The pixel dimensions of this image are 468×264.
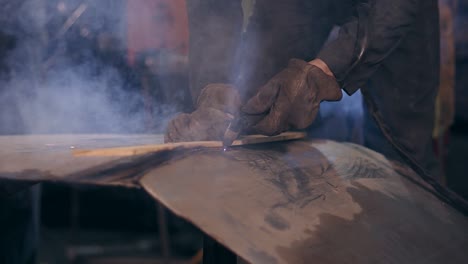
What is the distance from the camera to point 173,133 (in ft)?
4.55

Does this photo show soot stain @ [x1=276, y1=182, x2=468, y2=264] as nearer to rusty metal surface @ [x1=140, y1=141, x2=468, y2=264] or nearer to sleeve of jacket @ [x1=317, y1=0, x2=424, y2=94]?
rusty metal surface @ [x1=140, y1=141, x2=468, y2=264]

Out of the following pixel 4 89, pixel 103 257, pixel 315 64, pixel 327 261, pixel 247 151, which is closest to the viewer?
pixel 327 261

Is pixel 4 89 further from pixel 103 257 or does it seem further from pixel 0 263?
pixel 103 257

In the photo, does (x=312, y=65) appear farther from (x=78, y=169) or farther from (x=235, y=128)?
(x=78, y=169)

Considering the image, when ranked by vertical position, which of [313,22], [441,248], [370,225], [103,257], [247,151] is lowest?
[103,257]

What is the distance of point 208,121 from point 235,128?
9 cm

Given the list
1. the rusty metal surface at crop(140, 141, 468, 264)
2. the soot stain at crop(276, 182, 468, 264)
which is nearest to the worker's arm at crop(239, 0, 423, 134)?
the rusty metal surface at crop(140, 141, 468, 264)

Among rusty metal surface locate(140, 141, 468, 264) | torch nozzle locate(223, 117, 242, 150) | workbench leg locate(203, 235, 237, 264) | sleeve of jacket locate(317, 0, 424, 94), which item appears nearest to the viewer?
rusty metal surface locate(140, 141, 468, 264)

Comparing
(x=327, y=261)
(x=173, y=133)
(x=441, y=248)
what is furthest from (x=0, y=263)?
(x=441, y=248)

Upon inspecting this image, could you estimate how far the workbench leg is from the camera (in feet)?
3.85

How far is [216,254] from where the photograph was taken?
1.20 metres

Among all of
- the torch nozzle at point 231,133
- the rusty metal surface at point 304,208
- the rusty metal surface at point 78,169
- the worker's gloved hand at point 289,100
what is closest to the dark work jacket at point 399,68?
the worker's gloved hand at point 289,100

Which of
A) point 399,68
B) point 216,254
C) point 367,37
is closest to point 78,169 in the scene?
point 216,254

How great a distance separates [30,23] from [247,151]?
68.3 inches
